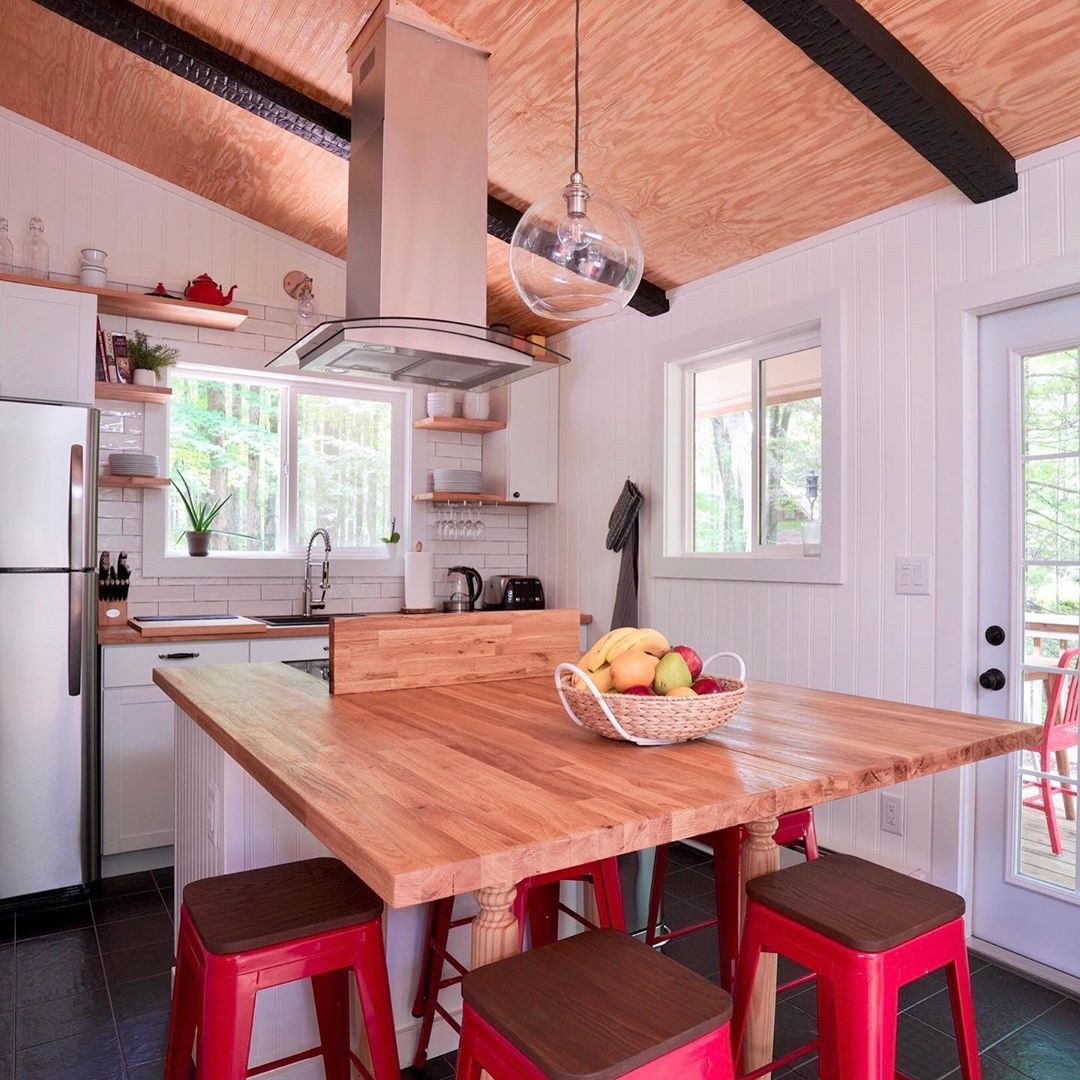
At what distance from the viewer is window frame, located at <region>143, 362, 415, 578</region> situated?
3990 millimetres

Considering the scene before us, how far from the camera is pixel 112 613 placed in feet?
11.8

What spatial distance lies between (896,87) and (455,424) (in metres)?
2.76

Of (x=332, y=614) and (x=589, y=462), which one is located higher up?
(x=589, y=462)

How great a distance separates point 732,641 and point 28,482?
8.96ft

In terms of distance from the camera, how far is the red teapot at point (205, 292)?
12.8 ft

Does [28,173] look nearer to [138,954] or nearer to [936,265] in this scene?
[138,954]

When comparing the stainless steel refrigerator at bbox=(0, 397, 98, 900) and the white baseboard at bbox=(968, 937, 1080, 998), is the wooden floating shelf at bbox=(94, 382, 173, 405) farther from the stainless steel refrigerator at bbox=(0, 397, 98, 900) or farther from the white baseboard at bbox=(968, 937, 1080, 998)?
the white baseboard at bbox=(968, 937, 1080, 998)

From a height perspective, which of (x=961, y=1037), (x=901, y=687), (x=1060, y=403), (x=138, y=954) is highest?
(x=1060, y=403)

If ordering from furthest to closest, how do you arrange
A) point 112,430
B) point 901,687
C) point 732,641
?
point 112,430 → point 732,641 → point 901,687

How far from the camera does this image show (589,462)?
4.49 m

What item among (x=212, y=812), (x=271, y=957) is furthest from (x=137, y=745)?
(x=271, y=957)

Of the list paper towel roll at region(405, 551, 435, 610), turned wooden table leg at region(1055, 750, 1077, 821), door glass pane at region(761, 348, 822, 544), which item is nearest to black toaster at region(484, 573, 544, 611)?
paper towel roll at region(405, 551, 435, 610)

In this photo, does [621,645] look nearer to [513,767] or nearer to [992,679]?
[513,767]

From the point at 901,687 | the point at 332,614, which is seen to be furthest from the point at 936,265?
the point at 332,614
